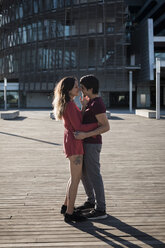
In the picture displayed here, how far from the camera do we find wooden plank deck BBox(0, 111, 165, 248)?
3.20 meters

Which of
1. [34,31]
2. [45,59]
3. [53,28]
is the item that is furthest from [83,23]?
[34,31]

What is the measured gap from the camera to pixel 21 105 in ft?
176

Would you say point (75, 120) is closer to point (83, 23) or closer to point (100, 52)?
point (100, 52)

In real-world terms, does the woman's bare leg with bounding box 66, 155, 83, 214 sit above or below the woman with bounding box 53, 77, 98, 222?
below

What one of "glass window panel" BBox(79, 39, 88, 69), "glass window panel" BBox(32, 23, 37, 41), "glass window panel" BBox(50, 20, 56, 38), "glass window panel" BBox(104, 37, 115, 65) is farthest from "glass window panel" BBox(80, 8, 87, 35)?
"glass window panel" BBox(32, 23, 37, 41)

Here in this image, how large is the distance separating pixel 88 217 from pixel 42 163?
12.1 feet

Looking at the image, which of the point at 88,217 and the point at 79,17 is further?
the point at 79,17

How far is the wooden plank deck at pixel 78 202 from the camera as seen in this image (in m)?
3.20

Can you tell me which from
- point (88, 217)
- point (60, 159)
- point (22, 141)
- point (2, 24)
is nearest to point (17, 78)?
point (2, 24)

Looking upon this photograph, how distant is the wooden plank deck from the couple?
34 cm

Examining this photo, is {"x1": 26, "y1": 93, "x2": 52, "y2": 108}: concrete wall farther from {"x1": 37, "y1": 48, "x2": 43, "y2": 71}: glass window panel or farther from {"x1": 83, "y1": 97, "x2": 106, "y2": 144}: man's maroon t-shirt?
{"x1": 83, "y1": 97, "x2": 106, "y2": 144}: man's maroon t-shirt

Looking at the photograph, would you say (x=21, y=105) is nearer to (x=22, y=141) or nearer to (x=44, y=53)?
(x=44, y=53)

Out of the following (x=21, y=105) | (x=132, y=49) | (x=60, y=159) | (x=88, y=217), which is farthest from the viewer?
(x=21, y=105)

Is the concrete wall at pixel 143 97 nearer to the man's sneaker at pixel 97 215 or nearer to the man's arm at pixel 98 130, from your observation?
the man's sneaker at pixel 97 215
